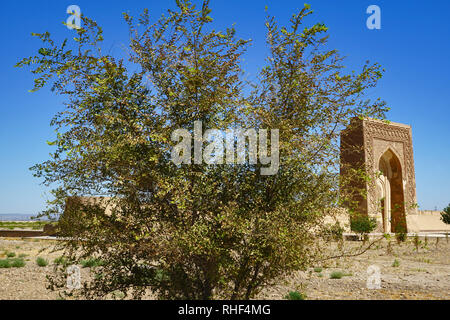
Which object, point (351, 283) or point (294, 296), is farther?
point (351, 283)

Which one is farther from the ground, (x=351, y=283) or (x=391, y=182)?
(x=391, y=182)

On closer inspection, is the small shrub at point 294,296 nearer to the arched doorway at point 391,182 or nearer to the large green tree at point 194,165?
the large green tree at point 194,165

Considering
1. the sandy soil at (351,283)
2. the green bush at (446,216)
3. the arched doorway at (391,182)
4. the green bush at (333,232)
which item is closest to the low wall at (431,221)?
the green bush at (446,216)

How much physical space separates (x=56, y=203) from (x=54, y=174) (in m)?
0.33

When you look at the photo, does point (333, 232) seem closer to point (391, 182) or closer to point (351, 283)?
point (351, 283)

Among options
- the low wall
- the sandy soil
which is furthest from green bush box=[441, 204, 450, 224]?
the sandy soil

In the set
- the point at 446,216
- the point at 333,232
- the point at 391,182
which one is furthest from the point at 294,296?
the point at 446,216

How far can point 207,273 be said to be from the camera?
384 cm

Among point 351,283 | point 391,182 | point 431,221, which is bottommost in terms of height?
point 351,283

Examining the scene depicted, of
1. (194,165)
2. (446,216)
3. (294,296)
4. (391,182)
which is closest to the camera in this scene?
(194,165)

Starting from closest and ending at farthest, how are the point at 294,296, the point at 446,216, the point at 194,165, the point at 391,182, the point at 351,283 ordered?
the point at 194,165, the point at 294,296, the point at 351,283, the point at 391,182, the point at 446,216

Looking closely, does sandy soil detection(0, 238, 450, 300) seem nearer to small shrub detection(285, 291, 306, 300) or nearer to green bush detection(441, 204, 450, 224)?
small shrub detection(285, 291, 306, 300)
